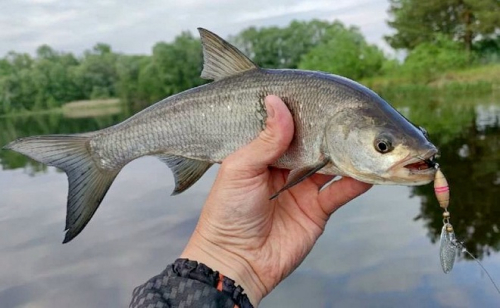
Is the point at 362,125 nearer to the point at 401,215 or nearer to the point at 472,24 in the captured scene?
the point at 401,215

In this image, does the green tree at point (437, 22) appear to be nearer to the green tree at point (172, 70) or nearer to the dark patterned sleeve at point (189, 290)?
the green tree at point (172, 70)

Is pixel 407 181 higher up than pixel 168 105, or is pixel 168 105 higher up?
pixel 168 105

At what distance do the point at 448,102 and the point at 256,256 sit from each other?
32308 millimetres

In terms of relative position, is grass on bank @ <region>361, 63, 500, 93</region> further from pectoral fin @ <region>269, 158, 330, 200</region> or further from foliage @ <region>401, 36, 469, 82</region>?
pectoral fin @ <region>269, 158, 330, 200</region>

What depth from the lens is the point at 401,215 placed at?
12.8 metres

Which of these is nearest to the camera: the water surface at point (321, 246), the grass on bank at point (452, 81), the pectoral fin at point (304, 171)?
the pectoral fin at point (304, 171)

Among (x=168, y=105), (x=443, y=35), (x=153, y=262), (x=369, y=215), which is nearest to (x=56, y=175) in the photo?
(x=153, y=262)

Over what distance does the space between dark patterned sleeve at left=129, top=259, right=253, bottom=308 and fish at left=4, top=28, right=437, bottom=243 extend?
530 millimetres

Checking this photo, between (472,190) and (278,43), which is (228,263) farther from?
(278,43)

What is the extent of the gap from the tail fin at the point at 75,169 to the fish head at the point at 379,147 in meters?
1.38

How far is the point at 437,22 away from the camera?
45000mm

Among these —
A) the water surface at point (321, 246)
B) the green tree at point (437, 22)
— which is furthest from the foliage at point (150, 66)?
the water surface at point (321, 246)

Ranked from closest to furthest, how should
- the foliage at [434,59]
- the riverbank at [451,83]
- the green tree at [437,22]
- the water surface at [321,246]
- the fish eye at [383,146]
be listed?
the fish eye at [383,146] < the water surface at [321,246] < the riverbank at [451,83] < the foliage at [434,59] < the green tree at [437,22]

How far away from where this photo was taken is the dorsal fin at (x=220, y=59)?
9.64 feet
